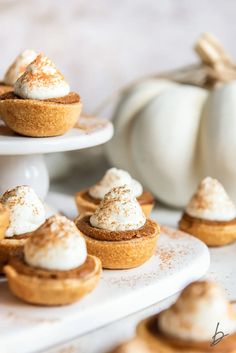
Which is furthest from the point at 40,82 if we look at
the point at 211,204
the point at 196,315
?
the point at 196,315

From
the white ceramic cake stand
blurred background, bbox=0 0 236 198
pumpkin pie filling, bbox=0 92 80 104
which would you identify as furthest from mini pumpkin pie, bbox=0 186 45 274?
blurred background, bbox=0 0 236 198

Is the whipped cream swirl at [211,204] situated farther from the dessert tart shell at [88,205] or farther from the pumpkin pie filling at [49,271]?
the pumpkin pie filling at [49,271]

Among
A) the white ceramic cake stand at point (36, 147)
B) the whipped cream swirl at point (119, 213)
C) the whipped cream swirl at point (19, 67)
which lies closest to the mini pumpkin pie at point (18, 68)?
the whipped cream swirl at point (19, 67)

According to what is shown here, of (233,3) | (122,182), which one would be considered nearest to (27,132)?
(122,182)

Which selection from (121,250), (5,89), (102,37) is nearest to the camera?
(121,250)

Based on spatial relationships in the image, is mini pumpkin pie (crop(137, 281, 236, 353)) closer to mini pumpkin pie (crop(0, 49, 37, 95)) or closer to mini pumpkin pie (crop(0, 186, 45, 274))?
mini pumpkin pie (crop(0, 186, 45, 274))

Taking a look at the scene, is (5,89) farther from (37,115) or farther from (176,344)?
(176,344)
